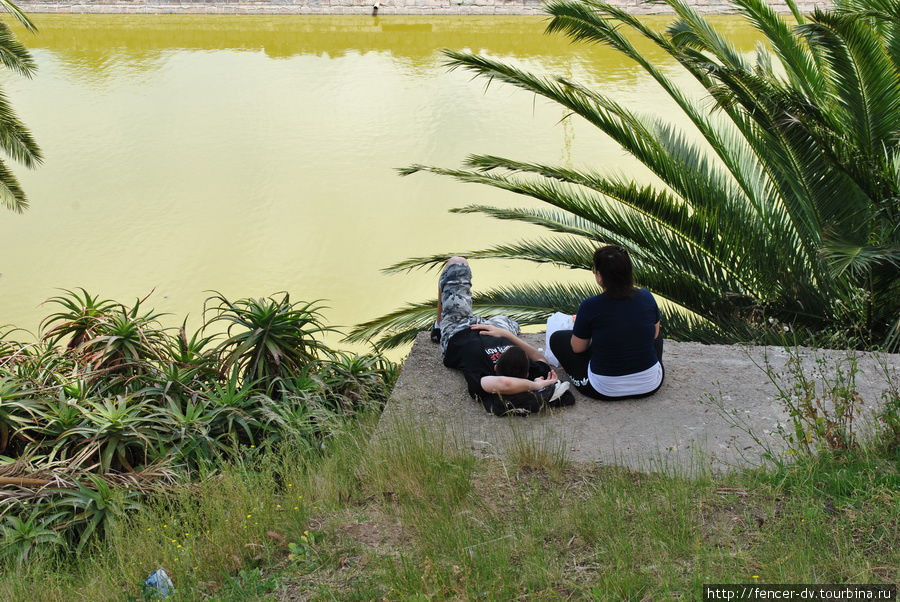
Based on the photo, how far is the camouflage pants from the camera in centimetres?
500

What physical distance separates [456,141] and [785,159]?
22.8 feet

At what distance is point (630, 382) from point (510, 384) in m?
0.66

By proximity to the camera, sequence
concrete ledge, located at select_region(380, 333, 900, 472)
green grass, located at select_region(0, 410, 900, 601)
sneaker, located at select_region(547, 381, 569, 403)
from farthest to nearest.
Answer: sneaker, located at select_region(547, 381, 569, 403) → concrete ledge, located at select_region(380, 333, 900, 472) → green grass, located at select_region(0, 410, 900, 601)

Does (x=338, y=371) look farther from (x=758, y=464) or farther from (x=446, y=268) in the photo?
→ (x=758, y=464)

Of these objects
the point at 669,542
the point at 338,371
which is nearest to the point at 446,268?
the point at 338,371

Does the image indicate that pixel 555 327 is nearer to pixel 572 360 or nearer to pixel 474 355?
pixel 572 360

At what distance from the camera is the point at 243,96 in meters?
14.3

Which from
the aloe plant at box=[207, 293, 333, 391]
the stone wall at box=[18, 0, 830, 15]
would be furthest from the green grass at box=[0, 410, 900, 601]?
the stone wall at box=[18, 0, 830, 15]

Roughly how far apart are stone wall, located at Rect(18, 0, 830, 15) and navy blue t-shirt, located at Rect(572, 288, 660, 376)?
57.6 ft

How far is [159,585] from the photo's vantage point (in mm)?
3213

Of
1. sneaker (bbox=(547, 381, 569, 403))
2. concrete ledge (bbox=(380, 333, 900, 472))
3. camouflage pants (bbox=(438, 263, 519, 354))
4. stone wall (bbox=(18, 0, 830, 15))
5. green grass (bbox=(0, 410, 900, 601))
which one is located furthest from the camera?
stone wall (bbox=(18, 0, 830, 15))

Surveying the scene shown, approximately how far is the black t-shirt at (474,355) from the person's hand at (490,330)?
0.03 metres

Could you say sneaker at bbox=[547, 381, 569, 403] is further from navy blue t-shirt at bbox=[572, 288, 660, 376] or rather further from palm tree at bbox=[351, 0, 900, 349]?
palm tree at bbox=[351, 0, 900, 349]

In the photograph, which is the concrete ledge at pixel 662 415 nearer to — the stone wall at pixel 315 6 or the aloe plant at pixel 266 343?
the aloe plant at pixel 266 343
